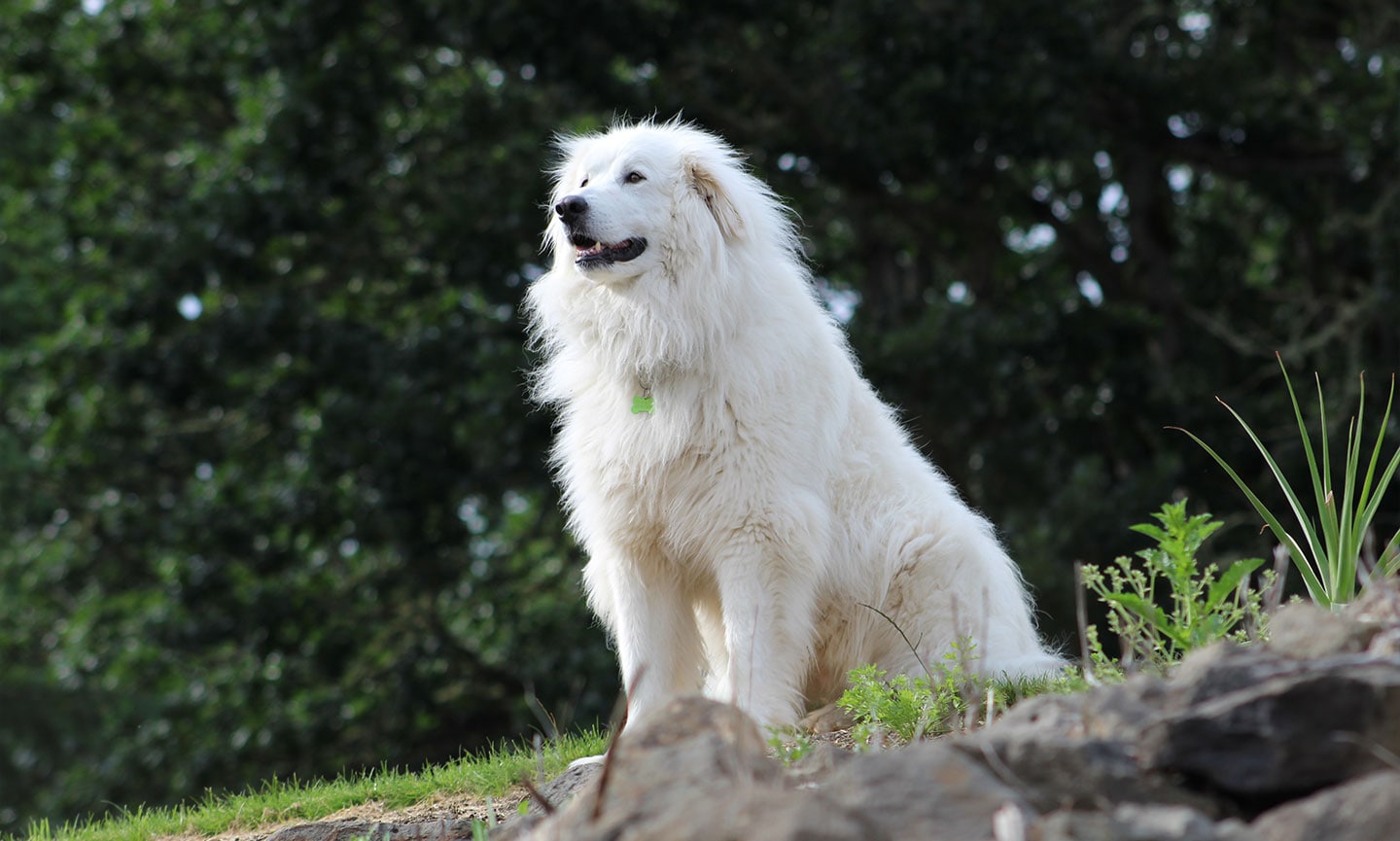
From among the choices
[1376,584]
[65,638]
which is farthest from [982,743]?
[65,638]

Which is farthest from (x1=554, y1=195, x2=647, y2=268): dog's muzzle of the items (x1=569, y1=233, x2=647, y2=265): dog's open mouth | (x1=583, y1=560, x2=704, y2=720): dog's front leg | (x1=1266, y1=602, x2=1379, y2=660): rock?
(x1=1266, y1=602, x2=1379, y2=660): rock

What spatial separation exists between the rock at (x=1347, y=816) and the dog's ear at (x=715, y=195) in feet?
10.9

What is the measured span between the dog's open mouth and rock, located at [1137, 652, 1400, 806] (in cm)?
291

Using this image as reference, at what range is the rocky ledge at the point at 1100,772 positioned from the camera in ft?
7.23

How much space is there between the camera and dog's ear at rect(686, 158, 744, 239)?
17.1 feet

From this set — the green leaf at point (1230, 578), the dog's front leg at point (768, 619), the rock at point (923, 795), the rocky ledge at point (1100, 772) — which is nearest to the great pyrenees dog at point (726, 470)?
the dog's front leg at point (768, 619)

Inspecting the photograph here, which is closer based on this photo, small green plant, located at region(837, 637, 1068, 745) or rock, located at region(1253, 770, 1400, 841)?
rock, located at region(1253, 770, 1400, 841)

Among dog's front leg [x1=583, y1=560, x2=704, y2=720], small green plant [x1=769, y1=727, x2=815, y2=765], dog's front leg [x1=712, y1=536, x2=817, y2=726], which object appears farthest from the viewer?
dog's front leg [x1=583, y1=560, x2=704, y2=720]

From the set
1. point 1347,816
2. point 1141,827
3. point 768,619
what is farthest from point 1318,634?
point 768,619

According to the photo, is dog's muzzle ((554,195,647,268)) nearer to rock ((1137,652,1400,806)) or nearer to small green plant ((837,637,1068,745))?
small green plant ((837,637,1068,745))

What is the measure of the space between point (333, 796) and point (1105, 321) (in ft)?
30.7

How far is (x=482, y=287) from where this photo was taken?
12648mm

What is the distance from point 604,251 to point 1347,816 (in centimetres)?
339

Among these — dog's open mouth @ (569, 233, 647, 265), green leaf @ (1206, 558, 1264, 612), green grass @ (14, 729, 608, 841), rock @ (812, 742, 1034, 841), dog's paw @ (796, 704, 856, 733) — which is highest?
dog's open mouth @ (569, 233, 647, 265)
